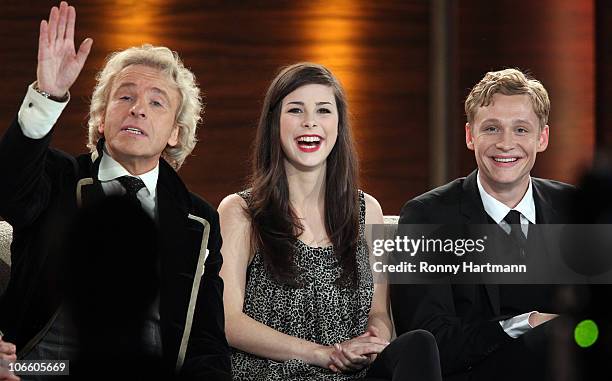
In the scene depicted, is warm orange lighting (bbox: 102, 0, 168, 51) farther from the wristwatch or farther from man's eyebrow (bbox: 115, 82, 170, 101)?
the wristwatch

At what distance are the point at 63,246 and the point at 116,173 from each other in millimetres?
246

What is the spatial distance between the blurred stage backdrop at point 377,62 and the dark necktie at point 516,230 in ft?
4.85

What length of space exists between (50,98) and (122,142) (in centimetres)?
34

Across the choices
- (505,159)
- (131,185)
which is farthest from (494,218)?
(131,185)

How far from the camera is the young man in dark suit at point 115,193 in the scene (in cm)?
198

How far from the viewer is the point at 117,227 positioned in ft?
6.82

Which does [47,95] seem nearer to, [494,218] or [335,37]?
[494,218]

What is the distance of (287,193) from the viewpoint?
8.64ft

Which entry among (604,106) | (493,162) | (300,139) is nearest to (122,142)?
(300,139)

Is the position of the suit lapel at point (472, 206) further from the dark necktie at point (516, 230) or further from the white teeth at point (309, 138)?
the white teeth at point (309, 138)

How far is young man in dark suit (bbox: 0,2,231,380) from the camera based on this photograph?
78.1 inches

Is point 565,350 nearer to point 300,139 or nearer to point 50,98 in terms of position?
point 300,139

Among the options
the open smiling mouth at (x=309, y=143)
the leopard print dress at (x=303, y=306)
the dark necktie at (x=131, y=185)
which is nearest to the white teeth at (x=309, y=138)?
the open smiling mouth at (x=309, y=143)

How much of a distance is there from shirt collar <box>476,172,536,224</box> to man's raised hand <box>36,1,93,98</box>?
1.14 m
